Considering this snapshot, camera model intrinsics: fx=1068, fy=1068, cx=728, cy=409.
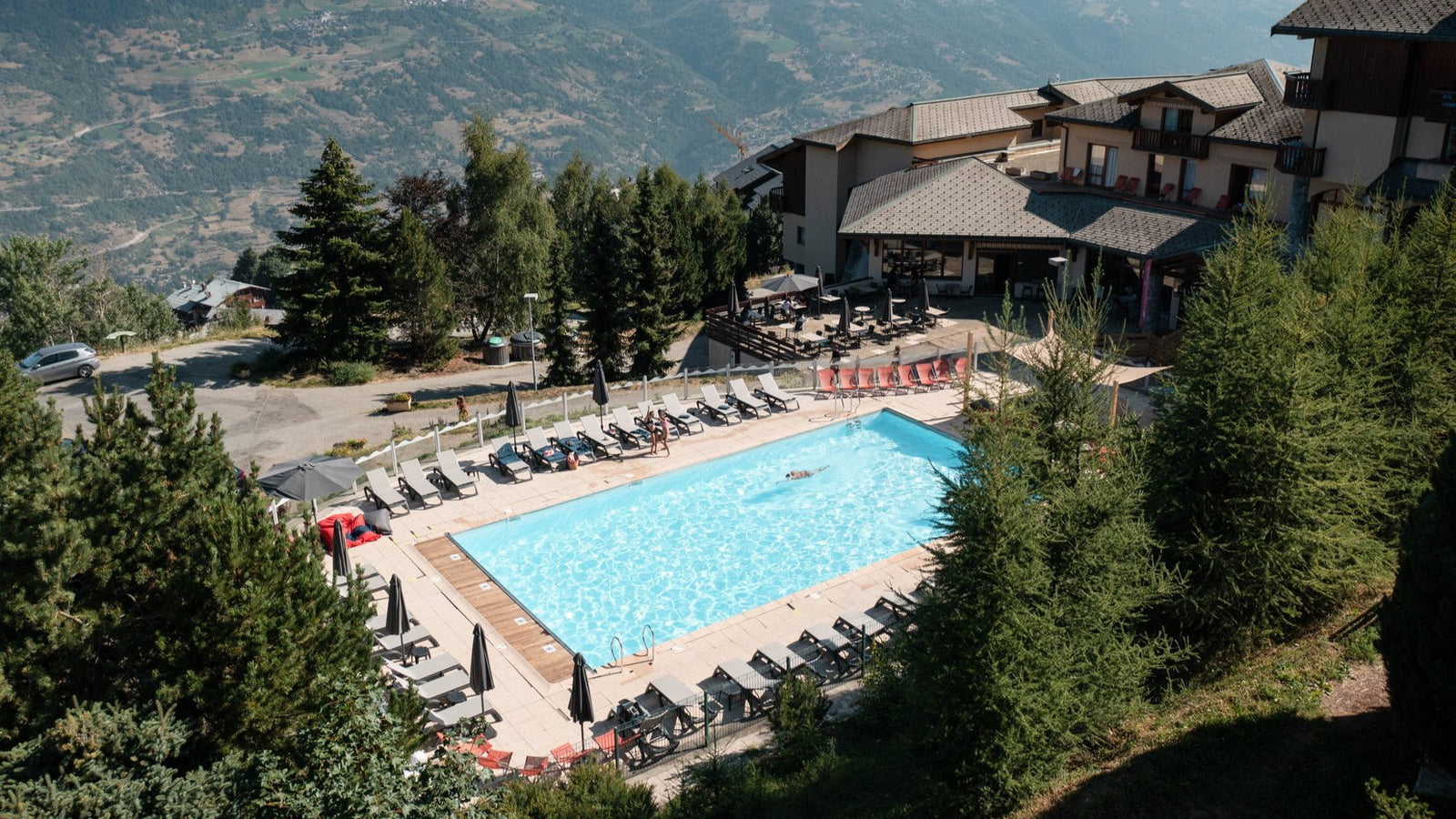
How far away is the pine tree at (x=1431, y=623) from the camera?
964 centimetres

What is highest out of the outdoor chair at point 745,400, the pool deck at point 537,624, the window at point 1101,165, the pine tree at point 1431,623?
the window at point 1101,165

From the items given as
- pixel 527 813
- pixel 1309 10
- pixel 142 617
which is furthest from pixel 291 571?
pixel 1309 10

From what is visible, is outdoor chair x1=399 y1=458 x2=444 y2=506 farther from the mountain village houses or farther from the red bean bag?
the mountain village houses

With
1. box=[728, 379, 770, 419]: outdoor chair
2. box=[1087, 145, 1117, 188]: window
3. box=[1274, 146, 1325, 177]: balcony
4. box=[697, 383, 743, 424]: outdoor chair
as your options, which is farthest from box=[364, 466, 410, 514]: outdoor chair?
box=[1087, 145, 1117, 188]: window

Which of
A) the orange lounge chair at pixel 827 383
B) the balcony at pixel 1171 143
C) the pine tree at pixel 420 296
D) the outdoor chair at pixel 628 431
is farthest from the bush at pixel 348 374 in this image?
the balcony at pixel 1171 143

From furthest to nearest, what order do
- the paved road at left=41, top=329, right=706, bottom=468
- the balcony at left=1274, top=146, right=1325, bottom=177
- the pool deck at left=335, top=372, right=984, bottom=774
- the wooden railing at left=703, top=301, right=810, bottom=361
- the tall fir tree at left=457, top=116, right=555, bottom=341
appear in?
the tall fir tree at left=457, top=116, right=555, bottom=341, the wooden railing at left=703, top=301, right=810, bottom=361, the balcony at left=1274, top=146, right=1325, bottom=177, the paved road at left=41, top=329, right=706, bottom=468, the pool deck at left=335, top=372, right=984, bottom=774

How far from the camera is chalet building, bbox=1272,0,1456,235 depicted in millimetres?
26875

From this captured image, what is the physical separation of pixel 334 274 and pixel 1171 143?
2757cm

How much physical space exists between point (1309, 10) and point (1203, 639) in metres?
23.1

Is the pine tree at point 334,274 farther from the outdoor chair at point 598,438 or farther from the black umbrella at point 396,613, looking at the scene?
the black umbrella at point 396,613

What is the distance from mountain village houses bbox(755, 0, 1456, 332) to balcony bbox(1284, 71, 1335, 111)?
0.05m

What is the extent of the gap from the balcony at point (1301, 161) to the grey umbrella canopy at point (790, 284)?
1396 cm

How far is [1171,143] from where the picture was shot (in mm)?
34531

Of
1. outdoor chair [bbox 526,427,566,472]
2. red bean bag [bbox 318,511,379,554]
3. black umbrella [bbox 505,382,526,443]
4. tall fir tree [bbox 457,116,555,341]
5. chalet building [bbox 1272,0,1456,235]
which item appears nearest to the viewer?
red bean bag [bbox 318,511,379,554]
